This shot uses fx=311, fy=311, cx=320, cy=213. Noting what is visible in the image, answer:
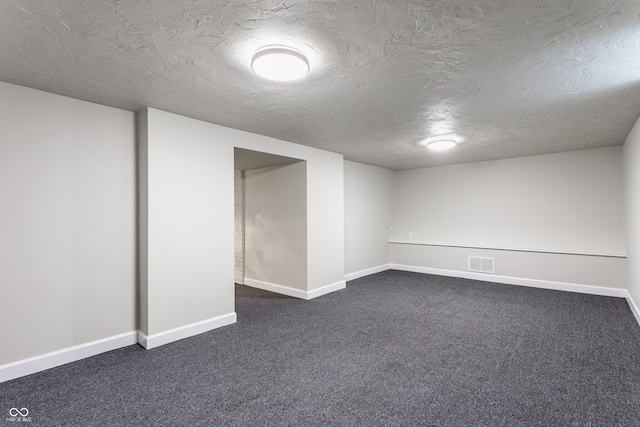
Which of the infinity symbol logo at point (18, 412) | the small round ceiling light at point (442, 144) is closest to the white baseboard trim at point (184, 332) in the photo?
the infinity symbol logo at point (18, 412)

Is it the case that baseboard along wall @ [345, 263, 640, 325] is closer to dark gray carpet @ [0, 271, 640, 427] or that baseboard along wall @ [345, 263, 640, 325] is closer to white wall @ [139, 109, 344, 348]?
dark gray carpet @ [0, 271, 640, 427]

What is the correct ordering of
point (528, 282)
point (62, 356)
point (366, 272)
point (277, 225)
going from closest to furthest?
1. point (62, 356)
2. point (277, 225)
3. point (528, 282)
4. point (366, 272)

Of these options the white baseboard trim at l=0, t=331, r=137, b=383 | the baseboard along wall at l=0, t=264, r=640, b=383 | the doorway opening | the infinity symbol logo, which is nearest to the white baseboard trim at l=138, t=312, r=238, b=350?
the baseboard along wall at l=0, t=264, r=640, b=383

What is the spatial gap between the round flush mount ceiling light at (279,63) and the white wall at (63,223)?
6.13 ft

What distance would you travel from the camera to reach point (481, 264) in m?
5.89

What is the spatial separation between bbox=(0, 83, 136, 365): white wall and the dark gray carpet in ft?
1.25

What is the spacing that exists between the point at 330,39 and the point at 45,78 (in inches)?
87.4

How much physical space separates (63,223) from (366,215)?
4848 millimetres

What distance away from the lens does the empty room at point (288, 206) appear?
1.84 metres

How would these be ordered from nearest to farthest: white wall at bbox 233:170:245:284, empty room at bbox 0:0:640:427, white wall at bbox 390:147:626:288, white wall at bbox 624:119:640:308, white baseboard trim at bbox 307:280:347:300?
empty room at bbox 0:0:640:427 → white wall at bbox 624:119:640:308 → white baseboard trim at bbox 307:280:347:300 → white wall at bbox 390:147:626:288 → white wall at bbox 233:170:245:284

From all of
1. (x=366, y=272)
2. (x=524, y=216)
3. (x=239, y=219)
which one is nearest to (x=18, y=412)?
(x=239, y=219)

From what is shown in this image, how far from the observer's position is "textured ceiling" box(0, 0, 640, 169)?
63.6 inches

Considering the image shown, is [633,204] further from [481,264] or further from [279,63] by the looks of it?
[279,63]

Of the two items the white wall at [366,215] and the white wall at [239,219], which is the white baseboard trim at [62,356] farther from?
the white wall at [366,215]
